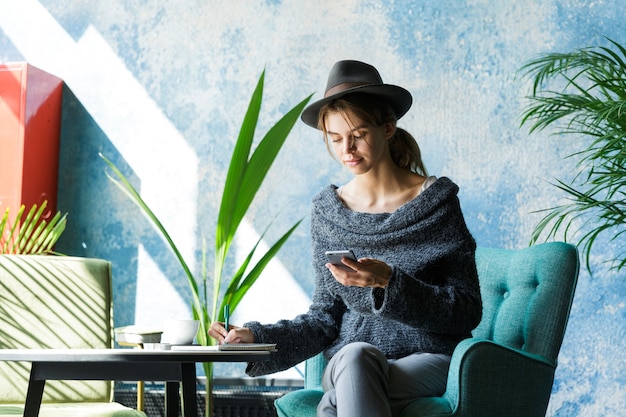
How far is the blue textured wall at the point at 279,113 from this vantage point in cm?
355

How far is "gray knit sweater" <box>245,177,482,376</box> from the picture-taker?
204cm

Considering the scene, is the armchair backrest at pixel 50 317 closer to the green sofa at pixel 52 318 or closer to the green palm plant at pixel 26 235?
the green sofa at pixel 52 318

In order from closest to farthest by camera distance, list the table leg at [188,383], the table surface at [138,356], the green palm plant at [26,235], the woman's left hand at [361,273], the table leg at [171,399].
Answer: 1. the table surface at [138,356]
2. the table leg at [188,383]
3. the woman's left hand at [361,273]
4. the table leg at [171,399]
5. the green palm plant at [26,235]

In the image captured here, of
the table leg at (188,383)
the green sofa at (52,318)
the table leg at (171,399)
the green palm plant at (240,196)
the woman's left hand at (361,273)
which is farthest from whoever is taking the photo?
the green palm plant at (240,196)

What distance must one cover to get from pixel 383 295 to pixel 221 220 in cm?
138

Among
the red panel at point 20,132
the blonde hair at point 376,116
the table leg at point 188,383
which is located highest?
the red panel at point 20,132

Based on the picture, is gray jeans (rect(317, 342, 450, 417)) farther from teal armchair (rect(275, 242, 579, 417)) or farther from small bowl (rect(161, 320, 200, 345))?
small bowl (rect(161, 320, 200, 345))

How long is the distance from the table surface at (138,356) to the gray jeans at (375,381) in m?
0.23

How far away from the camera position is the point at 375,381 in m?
1.80

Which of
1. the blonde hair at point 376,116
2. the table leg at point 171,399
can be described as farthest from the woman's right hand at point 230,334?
the blonde hair at point 376,116

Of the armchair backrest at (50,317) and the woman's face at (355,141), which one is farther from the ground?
the woman's face at (355,141)

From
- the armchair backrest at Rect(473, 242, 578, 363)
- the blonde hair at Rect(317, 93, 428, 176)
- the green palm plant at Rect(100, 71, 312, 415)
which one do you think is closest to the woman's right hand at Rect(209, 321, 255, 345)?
the blonde hair at Rect(317, 93, 428, 176)

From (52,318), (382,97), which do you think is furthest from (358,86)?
(52,318)

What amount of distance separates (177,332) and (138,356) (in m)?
0.31
